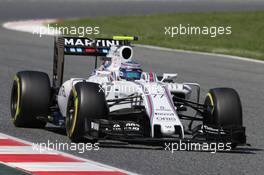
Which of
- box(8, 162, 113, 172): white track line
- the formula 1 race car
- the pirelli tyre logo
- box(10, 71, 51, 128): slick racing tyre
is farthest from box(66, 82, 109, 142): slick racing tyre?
the pirelli tyre logo

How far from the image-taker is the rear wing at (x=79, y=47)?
12148mm

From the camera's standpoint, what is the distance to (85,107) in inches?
408

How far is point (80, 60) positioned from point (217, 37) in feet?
27.4

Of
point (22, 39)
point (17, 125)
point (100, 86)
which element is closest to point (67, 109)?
point (100, 86)

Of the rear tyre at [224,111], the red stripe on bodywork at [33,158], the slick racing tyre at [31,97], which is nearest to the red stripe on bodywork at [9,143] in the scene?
the red stripe on bodywork at [33,158]

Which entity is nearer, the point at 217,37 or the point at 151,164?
the point at 151,164

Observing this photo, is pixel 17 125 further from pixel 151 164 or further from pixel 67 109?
pixel 151 164

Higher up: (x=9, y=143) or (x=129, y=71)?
(x=129, y=71)

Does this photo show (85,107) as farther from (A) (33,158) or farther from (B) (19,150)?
(A) (33,158)

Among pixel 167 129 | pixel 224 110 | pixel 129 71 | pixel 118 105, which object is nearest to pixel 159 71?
pixel 129 71

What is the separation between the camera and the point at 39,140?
36.1 ft

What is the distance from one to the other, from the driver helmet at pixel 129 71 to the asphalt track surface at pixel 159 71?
102 cm

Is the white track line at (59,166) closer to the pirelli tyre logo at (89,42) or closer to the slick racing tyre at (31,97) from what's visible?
the slick racing tyre at (31,97)

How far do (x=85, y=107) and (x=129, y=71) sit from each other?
1132mm
